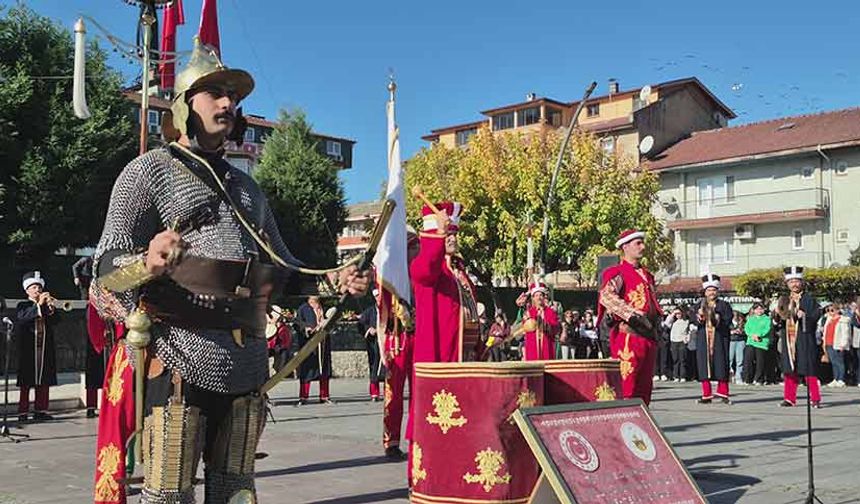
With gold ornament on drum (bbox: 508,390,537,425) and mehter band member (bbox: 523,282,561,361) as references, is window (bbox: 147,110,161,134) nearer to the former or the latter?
gold ornament on drum (bbox: 508,390,537,425)

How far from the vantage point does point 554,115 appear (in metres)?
64.1

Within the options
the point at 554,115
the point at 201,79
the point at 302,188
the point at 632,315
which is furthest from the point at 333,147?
the point at 201,79

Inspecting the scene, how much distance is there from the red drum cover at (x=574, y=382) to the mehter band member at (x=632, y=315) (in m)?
2.07

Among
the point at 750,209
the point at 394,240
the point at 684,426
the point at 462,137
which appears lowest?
the point at 684,426

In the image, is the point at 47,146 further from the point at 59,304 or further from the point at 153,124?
the point at 153,124

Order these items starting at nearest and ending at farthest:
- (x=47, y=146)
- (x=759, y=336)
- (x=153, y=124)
Result: (x=759, y=336), (x=47, y=146), (x=153, y=124)

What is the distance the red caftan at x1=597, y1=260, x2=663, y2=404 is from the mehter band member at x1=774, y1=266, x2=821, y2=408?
228 inches

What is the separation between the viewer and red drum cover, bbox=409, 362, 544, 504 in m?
5.30

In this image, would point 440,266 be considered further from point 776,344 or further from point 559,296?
point 559,296

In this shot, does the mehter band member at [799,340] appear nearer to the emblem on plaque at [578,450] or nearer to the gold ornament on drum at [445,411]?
the gold ornament on drum at [445,411]

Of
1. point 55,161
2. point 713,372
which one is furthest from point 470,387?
point 55,161

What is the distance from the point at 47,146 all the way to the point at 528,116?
42973 millimetres

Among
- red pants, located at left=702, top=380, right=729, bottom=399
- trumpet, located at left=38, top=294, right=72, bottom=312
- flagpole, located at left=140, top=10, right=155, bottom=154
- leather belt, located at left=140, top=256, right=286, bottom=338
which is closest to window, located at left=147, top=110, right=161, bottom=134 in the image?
flagpole, located at left=140, top=10, right=155, bottom=154

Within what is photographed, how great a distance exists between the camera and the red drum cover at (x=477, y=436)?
17.4 ft
